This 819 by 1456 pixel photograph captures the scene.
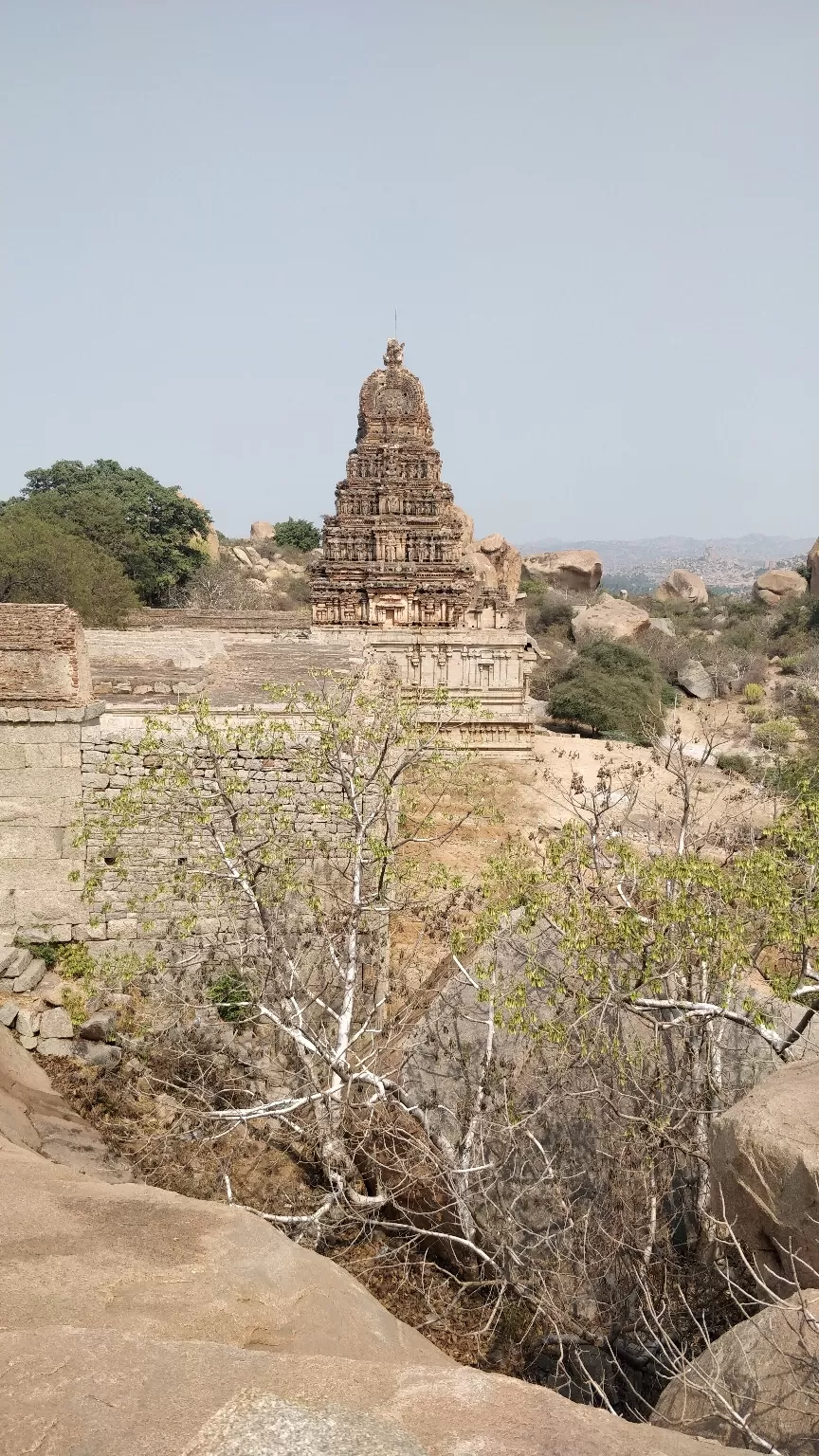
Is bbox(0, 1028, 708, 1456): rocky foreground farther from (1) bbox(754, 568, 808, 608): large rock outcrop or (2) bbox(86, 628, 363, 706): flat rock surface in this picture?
(1) bbox(754, 568, 808, 608): large rock outcrop

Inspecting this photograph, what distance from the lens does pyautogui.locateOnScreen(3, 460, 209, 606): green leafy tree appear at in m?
Result: 35.4

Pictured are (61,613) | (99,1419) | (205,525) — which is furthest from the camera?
(205,525)

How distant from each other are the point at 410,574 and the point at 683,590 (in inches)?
1314

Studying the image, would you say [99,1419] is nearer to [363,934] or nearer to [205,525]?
[363,934]

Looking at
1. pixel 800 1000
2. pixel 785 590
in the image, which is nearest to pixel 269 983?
pixel 800 1000

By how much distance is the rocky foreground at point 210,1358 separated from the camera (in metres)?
2.29

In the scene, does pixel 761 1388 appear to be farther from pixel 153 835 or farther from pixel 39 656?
pixel 39 656

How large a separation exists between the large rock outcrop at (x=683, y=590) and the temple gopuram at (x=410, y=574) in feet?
93.4

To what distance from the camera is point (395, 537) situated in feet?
82.2

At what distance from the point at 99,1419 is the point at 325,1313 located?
1.47 metres

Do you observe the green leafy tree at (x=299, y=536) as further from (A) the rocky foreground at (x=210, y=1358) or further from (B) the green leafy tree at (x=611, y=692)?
(A) the rocky foreground at (x=210, y=1358)

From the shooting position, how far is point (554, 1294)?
5.29m

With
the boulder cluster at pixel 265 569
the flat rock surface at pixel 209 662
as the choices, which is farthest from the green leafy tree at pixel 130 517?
the flat rock surface at pixel 209 662

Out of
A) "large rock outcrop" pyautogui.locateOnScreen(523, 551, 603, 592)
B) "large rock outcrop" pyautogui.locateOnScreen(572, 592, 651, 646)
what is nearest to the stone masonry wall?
"large rock outcrop" pyautogui.locateOnScreen(572, 592, 651, 646)
